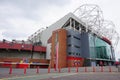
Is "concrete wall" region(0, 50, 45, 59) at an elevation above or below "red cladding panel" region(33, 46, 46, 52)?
below

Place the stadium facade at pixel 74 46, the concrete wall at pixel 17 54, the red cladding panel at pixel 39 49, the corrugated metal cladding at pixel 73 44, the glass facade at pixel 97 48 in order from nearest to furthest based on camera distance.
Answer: the stadium facade at pixel 74 46 < the corrugated metal cladding at pixel 73 44 < the concrete wall at pixel 17 54 < the glass facade at pixel 97 48 < the red cladding panel at pixel 39 49

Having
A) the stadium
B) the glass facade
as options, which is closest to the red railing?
the stadium

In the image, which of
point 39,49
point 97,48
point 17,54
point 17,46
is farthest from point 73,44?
point 17,54

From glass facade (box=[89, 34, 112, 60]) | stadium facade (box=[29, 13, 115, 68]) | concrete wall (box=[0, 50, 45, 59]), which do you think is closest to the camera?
stadium facade (box=[29, 13, 115, 68])

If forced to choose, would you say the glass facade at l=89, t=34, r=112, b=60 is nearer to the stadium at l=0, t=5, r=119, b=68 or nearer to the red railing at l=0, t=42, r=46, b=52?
the stadium at l=0, t=5, r=119, b=68

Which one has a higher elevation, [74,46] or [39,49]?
[74,46]

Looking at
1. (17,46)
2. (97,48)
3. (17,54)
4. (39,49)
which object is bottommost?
(17,54)

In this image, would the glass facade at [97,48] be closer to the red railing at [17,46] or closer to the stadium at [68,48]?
the stadium at [68,48]

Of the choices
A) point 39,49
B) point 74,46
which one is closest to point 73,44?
point 74,46

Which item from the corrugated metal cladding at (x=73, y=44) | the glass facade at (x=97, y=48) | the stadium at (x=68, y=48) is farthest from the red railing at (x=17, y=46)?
the glass facade at (x=97, y=48)

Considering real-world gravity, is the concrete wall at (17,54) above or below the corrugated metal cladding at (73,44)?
below

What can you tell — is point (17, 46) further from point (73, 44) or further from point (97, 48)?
point (97, 48)

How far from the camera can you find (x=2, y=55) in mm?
56844

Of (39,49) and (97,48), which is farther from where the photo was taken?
(97,48)
